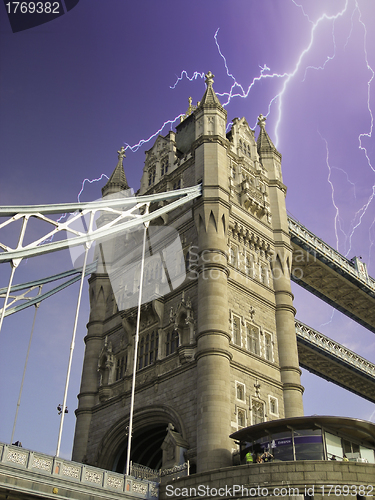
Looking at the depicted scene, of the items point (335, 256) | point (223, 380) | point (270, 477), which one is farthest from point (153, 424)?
point (335, 256)

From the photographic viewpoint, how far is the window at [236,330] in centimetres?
3684

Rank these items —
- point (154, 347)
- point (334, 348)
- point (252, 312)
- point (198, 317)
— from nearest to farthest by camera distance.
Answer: point (198, 317) < point (154, 347) < point (252, 312) < point (334, 348)

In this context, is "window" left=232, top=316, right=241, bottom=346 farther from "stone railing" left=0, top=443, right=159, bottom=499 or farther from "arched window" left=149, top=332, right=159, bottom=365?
"stone railing" left=0, top=443, right=159, bottom=499

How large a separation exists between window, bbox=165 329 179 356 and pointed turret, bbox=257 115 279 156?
2096 cm

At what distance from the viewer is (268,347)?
39.4 meters

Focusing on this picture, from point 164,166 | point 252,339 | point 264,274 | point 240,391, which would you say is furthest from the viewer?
point 164,166

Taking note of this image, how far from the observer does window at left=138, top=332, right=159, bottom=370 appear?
3891cm

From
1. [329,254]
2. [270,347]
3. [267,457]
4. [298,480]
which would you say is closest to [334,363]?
[329,254]

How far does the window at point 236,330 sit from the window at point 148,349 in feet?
18.8

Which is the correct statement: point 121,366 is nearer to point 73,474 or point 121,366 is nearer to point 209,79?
point 73,474

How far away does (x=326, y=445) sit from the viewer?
27.3m

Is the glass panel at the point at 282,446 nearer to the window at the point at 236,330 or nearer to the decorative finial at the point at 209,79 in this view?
the window at the point at 236,330

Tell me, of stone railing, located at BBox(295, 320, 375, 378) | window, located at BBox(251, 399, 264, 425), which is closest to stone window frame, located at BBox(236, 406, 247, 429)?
window, located at BBox(251, 399, 264, 425)

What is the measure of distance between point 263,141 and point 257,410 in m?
26.3
